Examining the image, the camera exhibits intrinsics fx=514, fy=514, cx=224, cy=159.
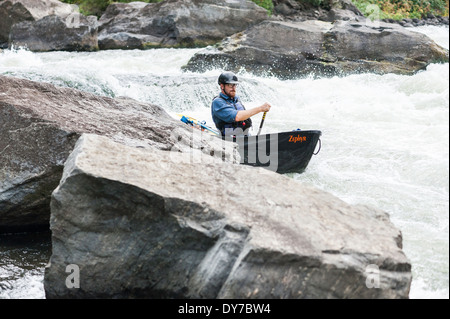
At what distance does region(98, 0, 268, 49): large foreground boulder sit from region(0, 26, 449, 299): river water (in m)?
1.00

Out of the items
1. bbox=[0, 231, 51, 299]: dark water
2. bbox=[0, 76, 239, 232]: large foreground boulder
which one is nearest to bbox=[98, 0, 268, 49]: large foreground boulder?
bbox=[0, 76, 239, 232]: large foreground boulder

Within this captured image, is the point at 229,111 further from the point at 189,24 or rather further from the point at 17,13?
the point at 17,13

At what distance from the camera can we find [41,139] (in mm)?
4020

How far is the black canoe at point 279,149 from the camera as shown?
18.7ft

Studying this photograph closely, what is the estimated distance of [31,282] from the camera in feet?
11.5

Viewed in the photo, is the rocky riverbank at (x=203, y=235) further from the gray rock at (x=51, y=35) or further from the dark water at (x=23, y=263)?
the gray rock at (x=51, y=35)

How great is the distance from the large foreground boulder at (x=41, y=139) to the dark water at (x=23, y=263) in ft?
0.46

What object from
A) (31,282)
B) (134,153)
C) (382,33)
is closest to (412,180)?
(134,153)

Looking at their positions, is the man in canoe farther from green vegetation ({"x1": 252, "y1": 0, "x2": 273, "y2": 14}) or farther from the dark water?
green vegetation ({"x1": 252, "y1": 0, "x2": 273, "y2": 14})

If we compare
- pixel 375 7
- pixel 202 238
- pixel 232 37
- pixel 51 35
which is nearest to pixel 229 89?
pixel 202 238

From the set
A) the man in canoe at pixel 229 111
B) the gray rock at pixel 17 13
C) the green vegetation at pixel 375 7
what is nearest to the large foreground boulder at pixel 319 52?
the gray rock at pixel 17 13

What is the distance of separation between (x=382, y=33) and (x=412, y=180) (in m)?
8.61

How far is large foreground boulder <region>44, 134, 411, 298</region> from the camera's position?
Answer: 8.61ft
